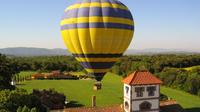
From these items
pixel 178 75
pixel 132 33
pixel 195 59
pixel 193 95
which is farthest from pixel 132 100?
pixel 195 59

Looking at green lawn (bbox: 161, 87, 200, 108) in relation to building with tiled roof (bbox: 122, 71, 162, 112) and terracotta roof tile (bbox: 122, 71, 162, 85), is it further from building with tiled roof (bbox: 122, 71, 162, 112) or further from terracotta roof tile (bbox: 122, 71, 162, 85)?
terracotta roof tile (bbox: 122, 71, 162, 85)

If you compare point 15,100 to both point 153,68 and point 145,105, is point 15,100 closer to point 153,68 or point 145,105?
point 145,105

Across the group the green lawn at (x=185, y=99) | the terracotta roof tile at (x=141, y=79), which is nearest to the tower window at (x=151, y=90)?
the terracotta roof tile at (x=141, y=79)

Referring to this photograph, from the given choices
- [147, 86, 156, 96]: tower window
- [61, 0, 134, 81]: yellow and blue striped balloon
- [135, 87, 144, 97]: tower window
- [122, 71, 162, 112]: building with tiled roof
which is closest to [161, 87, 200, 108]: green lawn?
[122, 71, 162, 112]: building with tiled roof

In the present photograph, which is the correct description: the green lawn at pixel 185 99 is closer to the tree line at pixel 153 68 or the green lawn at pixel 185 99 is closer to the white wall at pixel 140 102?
the tree line at pixel 153 68

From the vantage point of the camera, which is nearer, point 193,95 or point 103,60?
point 103,60

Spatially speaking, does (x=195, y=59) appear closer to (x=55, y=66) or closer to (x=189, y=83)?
(x=189, y=83)
